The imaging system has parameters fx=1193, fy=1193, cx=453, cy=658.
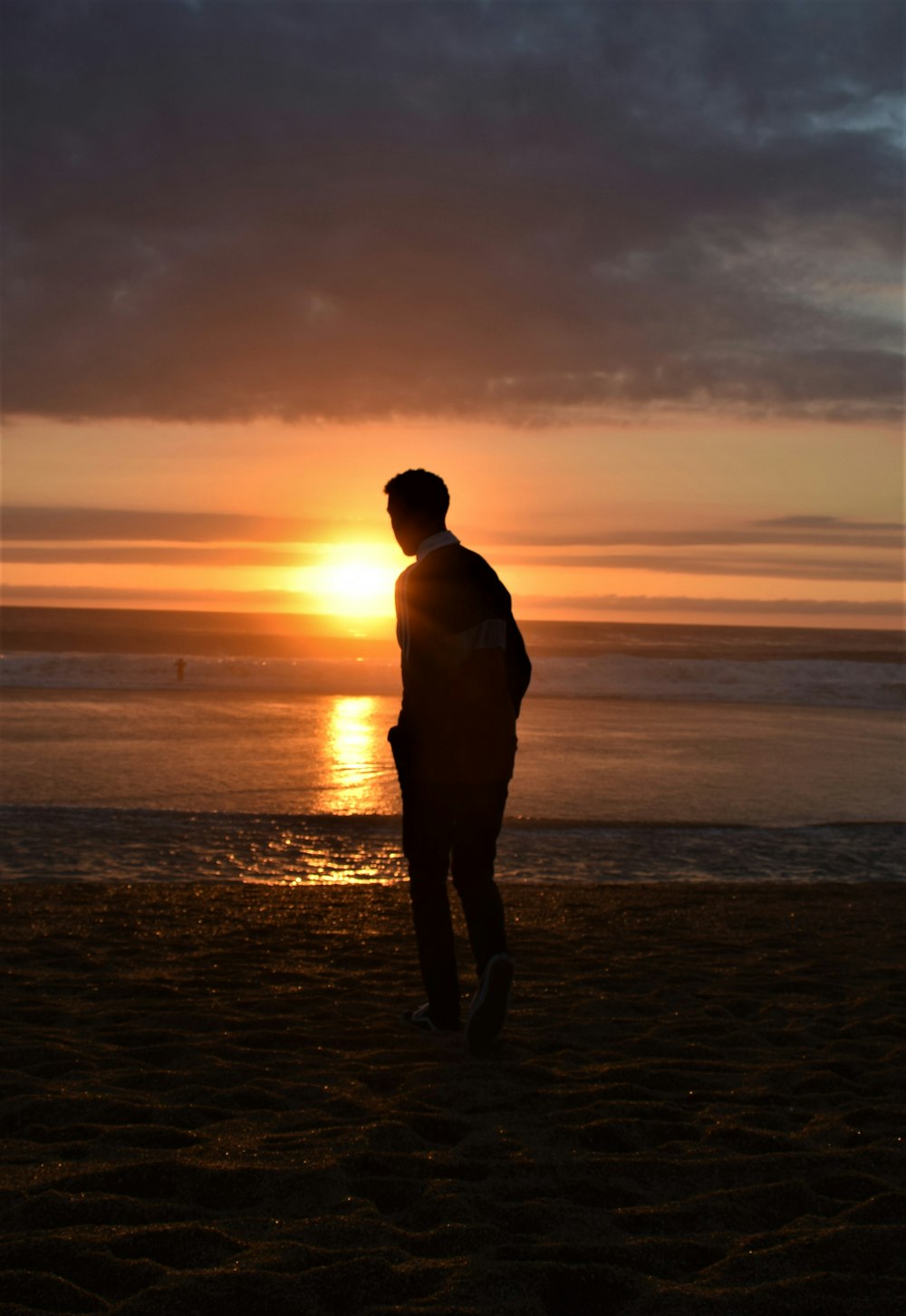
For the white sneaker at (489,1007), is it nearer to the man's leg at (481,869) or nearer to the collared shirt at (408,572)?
the man's leg at (481,869)

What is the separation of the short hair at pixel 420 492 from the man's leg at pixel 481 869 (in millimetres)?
1065

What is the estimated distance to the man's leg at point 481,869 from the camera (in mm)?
4379

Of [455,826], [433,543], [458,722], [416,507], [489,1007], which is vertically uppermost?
[416,507]

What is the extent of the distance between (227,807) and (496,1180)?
8.31 metres

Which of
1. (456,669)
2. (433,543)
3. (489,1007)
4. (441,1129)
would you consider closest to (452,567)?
(433,543)

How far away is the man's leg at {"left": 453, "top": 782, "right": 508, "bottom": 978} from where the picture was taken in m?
4.38

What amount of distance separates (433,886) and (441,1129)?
1010 millimetres

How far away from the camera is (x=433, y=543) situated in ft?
14.6

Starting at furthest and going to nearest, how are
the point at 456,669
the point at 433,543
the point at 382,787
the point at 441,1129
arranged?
the point at 382,787 → the point at 433,543 → the point at 456,669 → the point at 441,1129

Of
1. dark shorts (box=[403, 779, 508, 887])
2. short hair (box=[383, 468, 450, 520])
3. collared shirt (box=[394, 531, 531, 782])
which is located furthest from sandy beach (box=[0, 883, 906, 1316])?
short hair (box=[383, 468, 450, 520])

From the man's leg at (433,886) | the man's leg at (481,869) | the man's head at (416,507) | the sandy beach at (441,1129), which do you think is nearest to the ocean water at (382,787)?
the sandy beach at (441,1129)

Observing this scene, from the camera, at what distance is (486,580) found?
14.3 ft

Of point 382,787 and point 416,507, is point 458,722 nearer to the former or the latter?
point 416,507

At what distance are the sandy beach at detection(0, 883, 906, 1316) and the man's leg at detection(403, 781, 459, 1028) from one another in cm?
21
